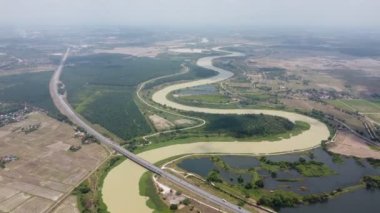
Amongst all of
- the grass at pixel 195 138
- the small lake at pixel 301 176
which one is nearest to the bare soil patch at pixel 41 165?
the grass at pixel 195 138

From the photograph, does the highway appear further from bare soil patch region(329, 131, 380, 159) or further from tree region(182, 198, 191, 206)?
bare soil patch region(329, 131, 380, 159)

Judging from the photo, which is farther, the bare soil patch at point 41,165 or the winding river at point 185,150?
the winding river at point 185,150

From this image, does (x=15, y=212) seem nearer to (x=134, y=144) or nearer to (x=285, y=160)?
(x=134, y=144)

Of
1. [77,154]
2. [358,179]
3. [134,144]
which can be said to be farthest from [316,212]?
[77,154]

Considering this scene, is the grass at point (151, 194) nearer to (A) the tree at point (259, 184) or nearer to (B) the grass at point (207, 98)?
(A) the tree at point (259, 184)

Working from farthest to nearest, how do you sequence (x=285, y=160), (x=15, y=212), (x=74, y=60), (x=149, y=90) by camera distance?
(x=74, y=60), (x=149, y=90), (x=285, y=160), (x=15, y=212)

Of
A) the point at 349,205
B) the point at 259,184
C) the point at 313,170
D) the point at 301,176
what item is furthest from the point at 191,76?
the point at 349,205
